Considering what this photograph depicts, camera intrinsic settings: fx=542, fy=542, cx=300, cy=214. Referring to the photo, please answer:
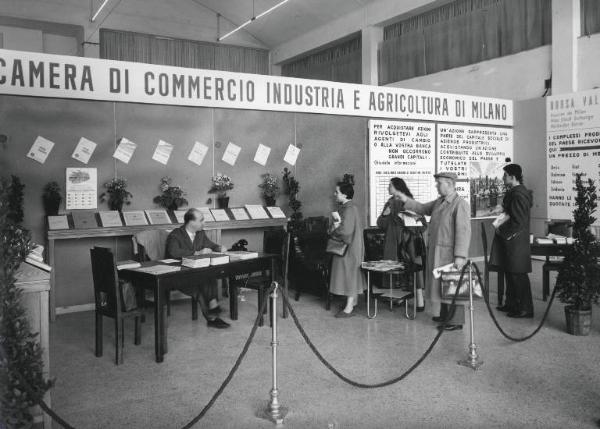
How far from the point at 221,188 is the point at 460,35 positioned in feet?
23.6

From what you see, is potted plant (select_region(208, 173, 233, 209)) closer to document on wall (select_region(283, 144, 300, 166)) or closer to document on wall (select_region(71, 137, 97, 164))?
document on wall (select_region(283, 144, 300, 166))

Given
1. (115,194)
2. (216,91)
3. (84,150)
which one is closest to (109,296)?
(115,194)

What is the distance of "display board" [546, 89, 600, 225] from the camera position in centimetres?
855

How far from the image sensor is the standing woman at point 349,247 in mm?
5785

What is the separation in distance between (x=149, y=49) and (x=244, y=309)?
38.5 ft

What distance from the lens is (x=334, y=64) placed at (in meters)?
15.1

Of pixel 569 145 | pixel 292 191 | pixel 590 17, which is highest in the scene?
pixel 590 17

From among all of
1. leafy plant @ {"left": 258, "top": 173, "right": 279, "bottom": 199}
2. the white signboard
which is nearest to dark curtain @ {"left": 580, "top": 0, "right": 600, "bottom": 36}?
the white signboard

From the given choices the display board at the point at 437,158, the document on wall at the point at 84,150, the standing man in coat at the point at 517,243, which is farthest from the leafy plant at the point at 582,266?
the document on wall at the point at 84,150

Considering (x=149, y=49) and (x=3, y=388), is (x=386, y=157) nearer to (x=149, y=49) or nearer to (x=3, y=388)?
(x=3, y=388)

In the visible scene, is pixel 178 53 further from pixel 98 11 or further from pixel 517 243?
pixel 517 243

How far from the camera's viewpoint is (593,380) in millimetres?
3961

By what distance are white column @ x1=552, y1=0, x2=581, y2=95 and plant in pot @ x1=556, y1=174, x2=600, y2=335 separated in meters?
5.05

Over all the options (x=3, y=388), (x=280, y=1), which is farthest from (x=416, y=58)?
(x=3, y=388)
